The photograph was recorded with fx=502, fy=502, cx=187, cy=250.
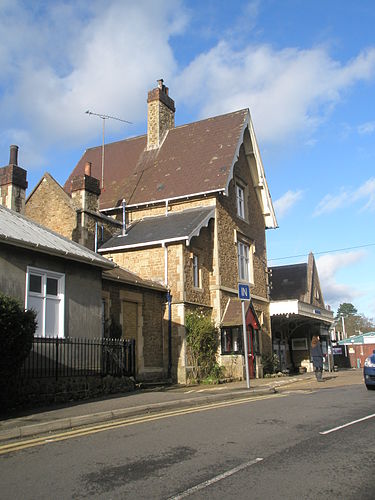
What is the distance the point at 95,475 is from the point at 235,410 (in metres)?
5.25

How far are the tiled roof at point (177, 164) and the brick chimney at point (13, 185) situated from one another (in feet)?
15.5

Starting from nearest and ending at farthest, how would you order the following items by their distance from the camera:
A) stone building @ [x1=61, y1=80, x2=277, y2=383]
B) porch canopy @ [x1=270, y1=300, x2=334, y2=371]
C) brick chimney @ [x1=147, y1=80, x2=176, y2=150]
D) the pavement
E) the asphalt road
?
the asphalt road
the pavement
stone building @ [x1=61, y1=80, x2=277, y2=383]
brick chimney @ [x1=147, y1=80, x2=176, y2=150]
porch canopy @ [x1=270, y1=300, x2=334, y2=371]

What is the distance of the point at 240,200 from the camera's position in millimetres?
26328

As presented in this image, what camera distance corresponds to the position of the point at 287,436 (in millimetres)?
7340

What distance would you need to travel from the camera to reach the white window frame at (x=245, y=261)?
82.9 feet

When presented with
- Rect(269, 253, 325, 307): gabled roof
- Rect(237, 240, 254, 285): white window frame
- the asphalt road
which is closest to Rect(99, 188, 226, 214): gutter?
Rect(237, 240, 254, 285): white window frame

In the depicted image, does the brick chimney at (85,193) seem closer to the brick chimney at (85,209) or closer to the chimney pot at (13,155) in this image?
the brick chimney at (85,209)

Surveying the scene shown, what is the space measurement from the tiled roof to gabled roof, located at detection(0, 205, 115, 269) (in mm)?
9422

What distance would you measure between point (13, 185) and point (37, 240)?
907 cm

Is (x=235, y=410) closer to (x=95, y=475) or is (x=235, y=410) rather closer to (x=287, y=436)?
(x=287, y=436)

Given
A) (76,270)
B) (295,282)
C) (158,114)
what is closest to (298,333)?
(295,282)

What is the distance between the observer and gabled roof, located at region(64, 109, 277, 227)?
2362cm

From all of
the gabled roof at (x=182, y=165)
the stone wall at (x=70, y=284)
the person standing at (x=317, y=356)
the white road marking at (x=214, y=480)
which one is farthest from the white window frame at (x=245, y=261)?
the white road marking at (x=214, y=480)

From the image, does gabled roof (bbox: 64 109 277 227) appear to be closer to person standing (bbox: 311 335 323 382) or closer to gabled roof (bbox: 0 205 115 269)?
person standing (bbox: 311 335 323 382)
